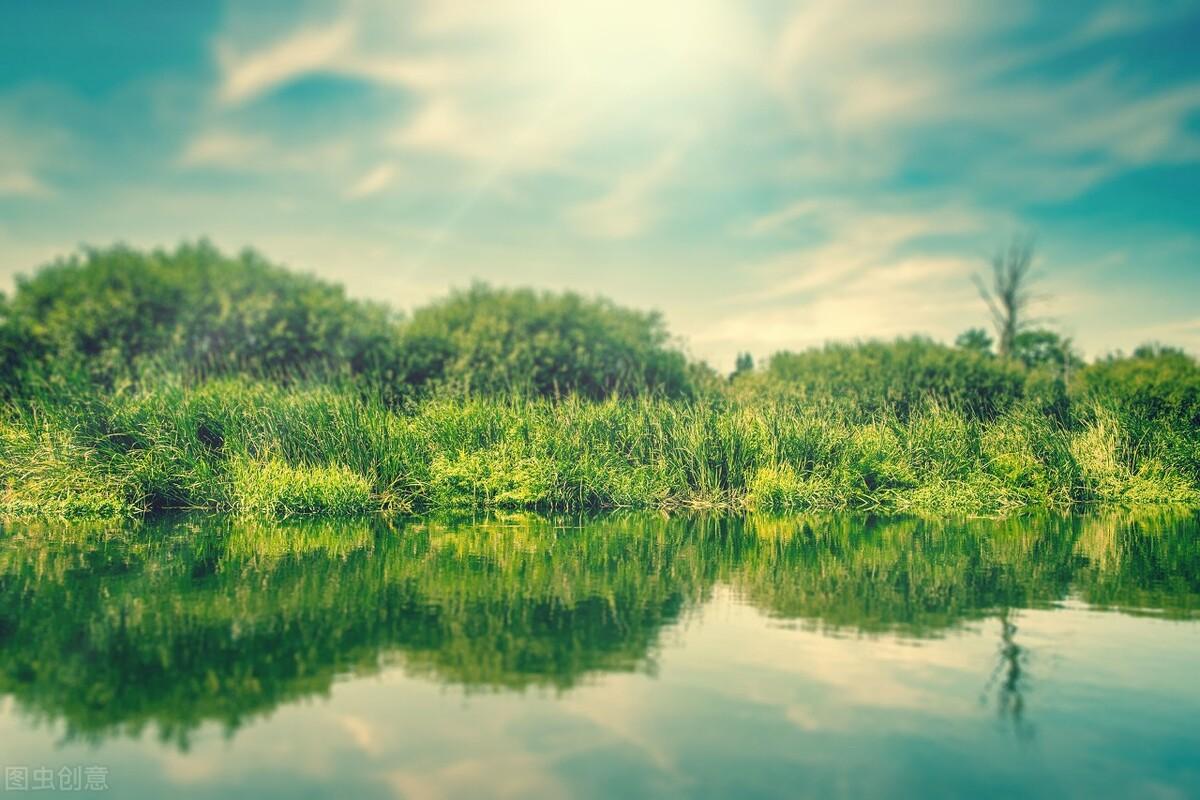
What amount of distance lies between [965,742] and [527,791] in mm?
1626

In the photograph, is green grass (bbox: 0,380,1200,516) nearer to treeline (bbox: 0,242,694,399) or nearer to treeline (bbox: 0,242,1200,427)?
treeline (bbox: 0,242,1200,427)

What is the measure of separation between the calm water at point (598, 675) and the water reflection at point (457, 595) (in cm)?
3

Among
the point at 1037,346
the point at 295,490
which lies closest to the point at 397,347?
the point at 295,490

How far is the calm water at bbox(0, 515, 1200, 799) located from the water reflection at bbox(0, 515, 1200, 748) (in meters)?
0.03

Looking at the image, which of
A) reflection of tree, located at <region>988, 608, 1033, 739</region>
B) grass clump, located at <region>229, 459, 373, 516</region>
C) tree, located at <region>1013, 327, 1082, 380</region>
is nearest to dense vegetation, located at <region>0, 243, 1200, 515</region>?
grass clump, located at <region>229, 459, 373, 516</region>

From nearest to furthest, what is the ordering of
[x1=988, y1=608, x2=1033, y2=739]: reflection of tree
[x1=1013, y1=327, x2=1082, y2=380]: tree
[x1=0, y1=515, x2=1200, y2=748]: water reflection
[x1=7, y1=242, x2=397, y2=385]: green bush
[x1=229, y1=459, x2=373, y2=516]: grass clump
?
[x1=988, y1=608, x2=1033, y2=739]: reflection of tree → [x1=0, y1=515, x2=1200, y2=748]: water reflection → [x1=229, y1=459, x2=373, y2=516]: grass clump → [x1=7, y1=242, x2=397, y2=385]: green bush → [x1=1013, y1=327, x2=1082, y2=380]: tree

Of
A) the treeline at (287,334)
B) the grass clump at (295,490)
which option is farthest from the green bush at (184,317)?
the grass clump at (295,490)

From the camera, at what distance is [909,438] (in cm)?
1389

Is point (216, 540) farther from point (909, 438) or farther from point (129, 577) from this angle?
point (909, 438)

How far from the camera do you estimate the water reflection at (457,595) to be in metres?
4.21

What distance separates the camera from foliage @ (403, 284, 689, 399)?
1939 cm

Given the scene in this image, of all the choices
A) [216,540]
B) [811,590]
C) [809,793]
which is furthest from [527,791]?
A: [216,540]

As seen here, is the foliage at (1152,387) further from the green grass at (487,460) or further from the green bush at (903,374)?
the green grass at (487,460)

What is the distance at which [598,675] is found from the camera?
4.25 metres
